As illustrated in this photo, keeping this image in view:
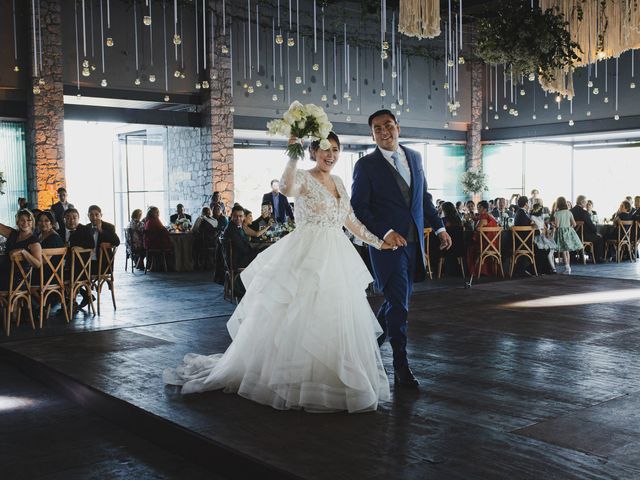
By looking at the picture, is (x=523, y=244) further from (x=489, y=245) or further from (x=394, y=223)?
(x=394, y=223)

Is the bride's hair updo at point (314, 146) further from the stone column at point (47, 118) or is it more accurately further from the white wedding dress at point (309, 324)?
the stone column at point (47, 118)

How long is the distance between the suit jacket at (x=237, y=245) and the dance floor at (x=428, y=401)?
125 centimetres

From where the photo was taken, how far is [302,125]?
4273mm

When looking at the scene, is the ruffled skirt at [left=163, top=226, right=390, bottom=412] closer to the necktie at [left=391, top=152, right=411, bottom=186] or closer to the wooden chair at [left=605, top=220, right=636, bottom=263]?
the necktie at [left=391, top=152, right=411, bottom=186]

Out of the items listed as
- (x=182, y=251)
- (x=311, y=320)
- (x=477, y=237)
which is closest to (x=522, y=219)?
(x=477, y=237)

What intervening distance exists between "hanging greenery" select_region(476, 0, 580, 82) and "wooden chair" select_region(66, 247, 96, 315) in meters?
4.49

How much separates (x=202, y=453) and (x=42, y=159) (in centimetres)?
1094

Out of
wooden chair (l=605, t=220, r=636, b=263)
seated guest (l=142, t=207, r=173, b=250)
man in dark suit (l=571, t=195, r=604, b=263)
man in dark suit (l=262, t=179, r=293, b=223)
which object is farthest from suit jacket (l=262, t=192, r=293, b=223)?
wooden chair (l=605, t=220, r=636, b=263)

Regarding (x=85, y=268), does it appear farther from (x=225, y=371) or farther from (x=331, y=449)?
(x=331, y=449)

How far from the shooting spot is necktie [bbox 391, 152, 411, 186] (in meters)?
4.54

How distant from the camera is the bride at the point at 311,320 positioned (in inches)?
156

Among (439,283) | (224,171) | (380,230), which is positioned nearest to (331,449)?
A: (380,230)

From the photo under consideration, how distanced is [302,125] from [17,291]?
4098 mm

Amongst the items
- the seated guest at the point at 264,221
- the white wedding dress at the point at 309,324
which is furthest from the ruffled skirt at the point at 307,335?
the seated guest at the point at 264,221
